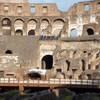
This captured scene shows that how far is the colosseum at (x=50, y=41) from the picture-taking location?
1930 inches

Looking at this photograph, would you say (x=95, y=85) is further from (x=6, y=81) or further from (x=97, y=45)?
(x=97, y=45)

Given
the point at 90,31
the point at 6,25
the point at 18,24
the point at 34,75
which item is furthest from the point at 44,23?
the point at 34,75

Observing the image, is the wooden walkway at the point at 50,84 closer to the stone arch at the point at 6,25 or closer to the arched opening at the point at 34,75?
the arched opening at the point at 34,75

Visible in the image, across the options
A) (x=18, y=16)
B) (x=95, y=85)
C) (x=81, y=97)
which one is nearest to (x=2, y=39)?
(x=18, y=16)

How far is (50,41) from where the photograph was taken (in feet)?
190

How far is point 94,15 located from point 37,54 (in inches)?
572

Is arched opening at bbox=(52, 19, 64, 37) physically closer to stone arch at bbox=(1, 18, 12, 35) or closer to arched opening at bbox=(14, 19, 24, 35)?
arched opening at bbox=(14, 19, 24, 35)

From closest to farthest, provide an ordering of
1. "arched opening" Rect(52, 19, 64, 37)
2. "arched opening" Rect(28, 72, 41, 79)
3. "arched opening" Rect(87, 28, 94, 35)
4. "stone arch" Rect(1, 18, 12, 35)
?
"arched opening" Rect(28, 72, 41, 79) < "arched opening" Rect(87, 28, 94, 35) < "stone arch" Rect(1, 18, 12, 35) < "arched opening" Rect(52, 19, 64, 37)

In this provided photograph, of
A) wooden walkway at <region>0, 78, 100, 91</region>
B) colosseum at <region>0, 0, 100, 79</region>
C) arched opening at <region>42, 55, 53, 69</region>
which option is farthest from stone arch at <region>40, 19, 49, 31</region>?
wooden walkway at <region>0, 78, 100, 91</region>

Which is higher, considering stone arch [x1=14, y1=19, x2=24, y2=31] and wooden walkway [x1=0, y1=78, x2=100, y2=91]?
stone arch [x1=14, y1=19, x2=24, y2=31]

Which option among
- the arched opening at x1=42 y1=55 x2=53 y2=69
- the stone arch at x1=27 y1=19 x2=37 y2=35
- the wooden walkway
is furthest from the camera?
the stone arch at x1=27 y1=19 x2=37 y2=35

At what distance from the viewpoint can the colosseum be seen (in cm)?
4903

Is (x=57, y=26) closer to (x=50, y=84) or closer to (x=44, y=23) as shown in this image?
(x=44, y=23)

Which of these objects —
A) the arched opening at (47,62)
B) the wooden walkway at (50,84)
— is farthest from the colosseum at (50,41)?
the wooden walkway at (50,84)
